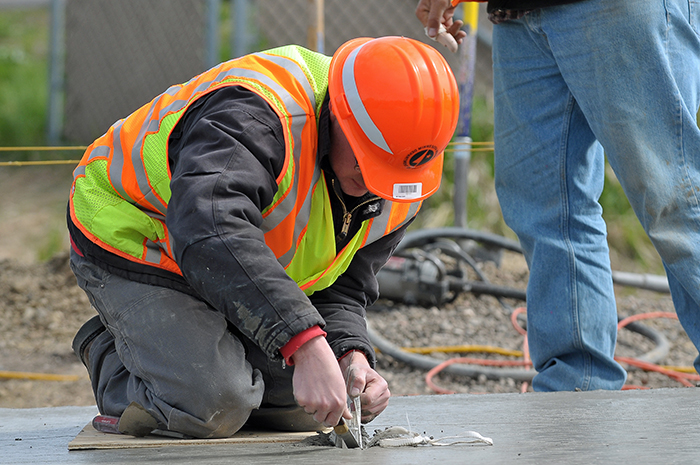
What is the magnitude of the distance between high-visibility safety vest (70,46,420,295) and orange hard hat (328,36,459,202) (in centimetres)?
12

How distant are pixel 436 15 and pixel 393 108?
0.91m

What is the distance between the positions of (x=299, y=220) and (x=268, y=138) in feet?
0.94

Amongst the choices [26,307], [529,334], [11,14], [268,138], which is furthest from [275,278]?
[11,14]

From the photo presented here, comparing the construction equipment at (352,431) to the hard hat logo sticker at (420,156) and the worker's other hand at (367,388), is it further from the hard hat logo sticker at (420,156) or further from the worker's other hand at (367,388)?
the hard hat logo sticker at (420,156)

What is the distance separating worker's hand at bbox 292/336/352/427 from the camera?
5.20ft

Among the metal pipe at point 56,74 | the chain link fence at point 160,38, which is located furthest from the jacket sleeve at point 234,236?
the metal pipe at point 56,74

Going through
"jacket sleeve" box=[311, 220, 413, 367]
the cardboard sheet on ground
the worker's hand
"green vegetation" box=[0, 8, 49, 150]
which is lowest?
"green vegetation" box=[0, 8, 49, 150]

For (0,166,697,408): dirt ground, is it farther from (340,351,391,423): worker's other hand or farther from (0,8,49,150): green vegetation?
(0,8,49,150): green vegetation

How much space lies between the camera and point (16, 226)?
6859 mm

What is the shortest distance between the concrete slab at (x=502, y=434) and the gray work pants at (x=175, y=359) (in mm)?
136

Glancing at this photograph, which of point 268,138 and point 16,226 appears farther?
point 16,226

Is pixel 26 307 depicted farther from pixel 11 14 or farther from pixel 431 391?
pixel 11 14

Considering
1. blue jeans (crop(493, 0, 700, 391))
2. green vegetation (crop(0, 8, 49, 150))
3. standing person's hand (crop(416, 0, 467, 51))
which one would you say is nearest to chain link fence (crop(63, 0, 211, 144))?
green vegetation (crop(0, 8, 49, 150))

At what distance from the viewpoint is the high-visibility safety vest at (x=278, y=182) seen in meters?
1.85
